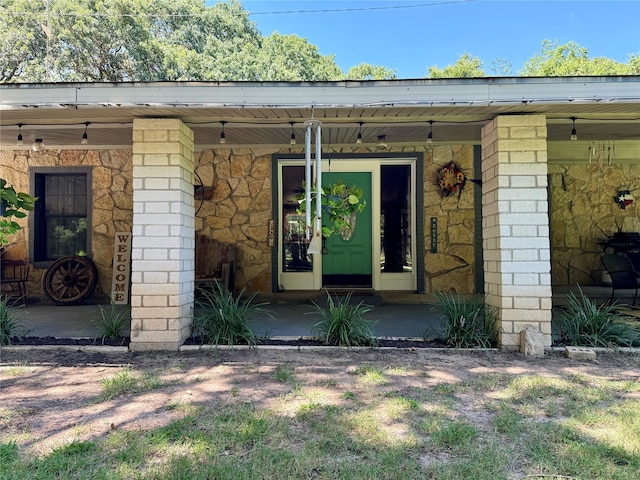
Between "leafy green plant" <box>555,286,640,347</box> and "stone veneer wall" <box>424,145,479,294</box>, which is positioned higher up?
"stone veneer wall" <box>424,145,479,294</box>

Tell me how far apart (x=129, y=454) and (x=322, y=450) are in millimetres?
992

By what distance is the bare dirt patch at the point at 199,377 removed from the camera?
2.63m

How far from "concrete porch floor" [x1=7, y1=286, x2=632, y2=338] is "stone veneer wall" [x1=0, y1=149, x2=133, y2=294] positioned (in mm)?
645

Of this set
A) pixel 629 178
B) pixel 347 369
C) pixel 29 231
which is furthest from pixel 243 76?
pixel 347 369

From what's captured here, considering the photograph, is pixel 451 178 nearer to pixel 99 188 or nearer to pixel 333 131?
pixel 333 131

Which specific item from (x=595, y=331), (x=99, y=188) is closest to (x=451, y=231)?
(x=595, y=331)

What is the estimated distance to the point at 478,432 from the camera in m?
2.47

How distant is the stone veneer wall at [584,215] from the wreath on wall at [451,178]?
188 centimetres

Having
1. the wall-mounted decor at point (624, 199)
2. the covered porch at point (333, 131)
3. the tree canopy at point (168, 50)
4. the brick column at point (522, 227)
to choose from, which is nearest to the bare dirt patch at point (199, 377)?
the brick column at point (522, 227)

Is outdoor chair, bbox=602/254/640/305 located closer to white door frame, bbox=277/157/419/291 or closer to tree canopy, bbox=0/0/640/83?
white door frame, bbox=277/157/419/291

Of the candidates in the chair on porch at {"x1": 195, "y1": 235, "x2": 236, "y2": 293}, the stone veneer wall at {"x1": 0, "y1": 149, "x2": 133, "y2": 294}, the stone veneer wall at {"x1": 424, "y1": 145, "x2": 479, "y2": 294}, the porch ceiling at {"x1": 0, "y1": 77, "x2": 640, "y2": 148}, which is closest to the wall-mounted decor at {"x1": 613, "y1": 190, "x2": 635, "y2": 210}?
the stone veneer wall at {"x1": 424, "y1": 145, "x2": 479, "y2": 294}

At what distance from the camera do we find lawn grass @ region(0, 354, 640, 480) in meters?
2.05

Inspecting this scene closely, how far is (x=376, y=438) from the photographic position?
2.38 meters

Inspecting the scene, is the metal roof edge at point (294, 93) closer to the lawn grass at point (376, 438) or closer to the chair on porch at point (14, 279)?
the lawn grass at point (376, 438)
